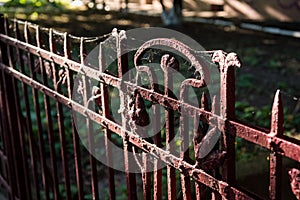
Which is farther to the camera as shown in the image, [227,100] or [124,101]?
[124,101]

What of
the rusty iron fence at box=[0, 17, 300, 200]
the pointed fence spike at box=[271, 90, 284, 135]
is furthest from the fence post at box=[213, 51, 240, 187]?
the pointed fence spike at box=[271, 90, 284, 135]

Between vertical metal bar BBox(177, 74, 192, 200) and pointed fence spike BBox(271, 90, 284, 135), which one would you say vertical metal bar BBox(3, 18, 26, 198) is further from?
pointed fence spike BBox(271, 90, 284, 135)

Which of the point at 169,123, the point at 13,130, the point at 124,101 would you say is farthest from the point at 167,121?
the point at 13,130

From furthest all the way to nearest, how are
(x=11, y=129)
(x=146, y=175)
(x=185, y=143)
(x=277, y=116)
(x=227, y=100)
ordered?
1. (x=11, y=129)
2. (x=146, y=175)
3. (x=185, y=143)
4. (x=227, y=100)
5. (x=277, y=116)

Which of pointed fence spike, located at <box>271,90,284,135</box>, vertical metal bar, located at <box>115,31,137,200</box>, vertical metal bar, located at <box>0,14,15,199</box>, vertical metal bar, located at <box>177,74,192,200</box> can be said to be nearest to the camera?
pointed fence spike, located at <box>271,90,284,135</box>

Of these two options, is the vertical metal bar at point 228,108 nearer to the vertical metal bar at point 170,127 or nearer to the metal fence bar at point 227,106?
the metal fence bar at point 227,106

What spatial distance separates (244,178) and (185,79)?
200 cm

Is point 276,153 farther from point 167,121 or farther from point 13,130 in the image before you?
point 13,130

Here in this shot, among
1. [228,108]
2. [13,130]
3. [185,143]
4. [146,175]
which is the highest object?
[228,108]

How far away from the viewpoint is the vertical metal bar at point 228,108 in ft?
4.04

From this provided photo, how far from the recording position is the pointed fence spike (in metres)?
1.11

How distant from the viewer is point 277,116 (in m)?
1.12

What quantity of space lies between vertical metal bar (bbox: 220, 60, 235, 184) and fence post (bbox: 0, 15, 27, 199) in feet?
5.93

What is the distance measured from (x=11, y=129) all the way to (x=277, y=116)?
2.23 metres
